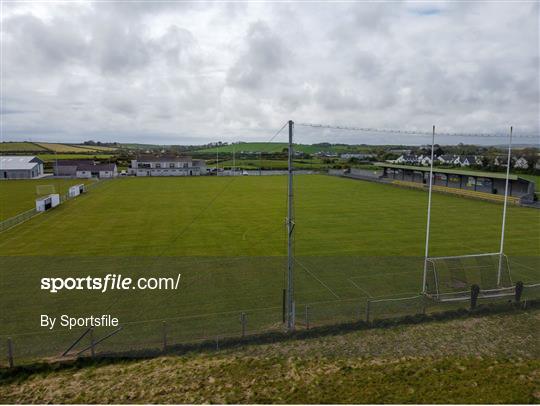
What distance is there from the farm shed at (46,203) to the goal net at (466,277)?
1417 inches

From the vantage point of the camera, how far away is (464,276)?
1908 centimetres

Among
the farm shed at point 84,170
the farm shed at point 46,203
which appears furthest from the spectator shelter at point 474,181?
the farm shed at point 84,170

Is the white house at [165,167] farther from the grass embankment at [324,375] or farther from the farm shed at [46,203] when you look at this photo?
the grass embankment at [324,375]

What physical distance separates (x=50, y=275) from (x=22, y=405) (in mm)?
10902

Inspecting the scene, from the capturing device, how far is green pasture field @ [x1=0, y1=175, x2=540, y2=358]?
47.9ft

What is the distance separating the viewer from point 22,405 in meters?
9.62

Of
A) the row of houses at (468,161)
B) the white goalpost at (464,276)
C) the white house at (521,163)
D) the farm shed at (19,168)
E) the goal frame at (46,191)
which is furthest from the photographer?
the white house at (521,163)

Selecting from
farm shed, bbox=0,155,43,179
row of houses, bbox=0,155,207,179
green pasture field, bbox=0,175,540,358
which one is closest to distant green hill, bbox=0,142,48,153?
row of houses, bbox=0,155,207,179

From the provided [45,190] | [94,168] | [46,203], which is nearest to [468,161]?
[94,168]

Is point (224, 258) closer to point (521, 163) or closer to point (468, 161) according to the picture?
point (521, 163)

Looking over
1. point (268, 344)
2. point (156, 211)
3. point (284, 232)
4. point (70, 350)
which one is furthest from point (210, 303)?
point (156, 211)

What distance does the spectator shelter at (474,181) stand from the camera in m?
44.9

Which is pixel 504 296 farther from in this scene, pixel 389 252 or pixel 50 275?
pixel 50 275

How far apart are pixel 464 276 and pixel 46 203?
1517 inches
